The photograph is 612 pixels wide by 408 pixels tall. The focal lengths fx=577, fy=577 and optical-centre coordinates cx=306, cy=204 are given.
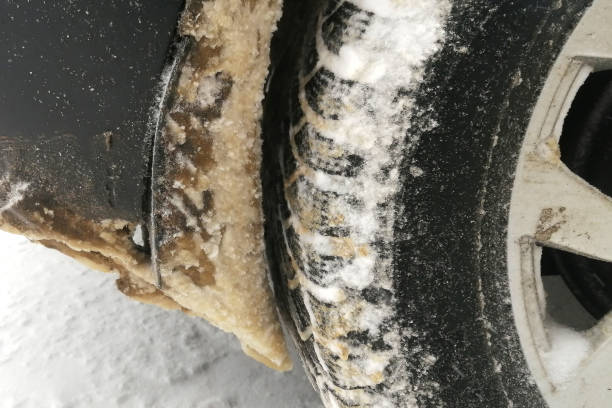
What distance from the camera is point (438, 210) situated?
2.62ft

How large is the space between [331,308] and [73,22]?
20.7 inches

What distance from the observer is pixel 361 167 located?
0.78m

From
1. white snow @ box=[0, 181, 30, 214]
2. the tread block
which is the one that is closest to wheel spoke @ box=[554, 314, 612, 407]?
the tread block

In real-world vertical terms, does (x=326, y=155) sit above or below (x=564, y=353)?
above

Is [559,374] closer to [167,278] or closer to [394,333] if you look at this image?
[394,333]

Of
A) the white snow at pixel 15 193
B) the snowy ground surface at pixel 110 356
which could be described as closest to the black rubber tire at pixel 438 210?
the white snow at pixel 15 193

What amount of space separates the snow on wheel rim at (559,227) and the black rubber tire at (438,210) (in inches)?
1.1

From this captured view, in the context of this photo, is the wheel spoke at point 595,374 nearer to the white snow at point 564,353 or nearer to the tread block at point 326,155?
the white snow at point 564,353

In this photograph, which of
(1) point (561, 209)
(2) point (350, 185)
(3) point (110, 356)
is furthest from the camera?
(3) point (110, 356)

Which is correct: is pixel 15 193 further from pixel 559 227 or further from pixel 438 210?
pixel 559 227

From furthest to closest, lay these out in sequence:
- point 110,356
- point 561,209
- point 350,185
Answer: point 110,356, point 561,209, point 350,185

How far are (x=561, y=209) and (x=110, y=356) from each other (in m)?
1.23

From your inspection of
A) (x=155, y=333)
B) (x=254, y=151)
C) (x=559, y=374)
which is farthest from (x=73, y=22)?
(x=155, y=333)

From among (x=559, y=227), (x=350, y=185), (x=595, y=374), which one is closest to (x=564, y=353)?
(x=595, y=374)
